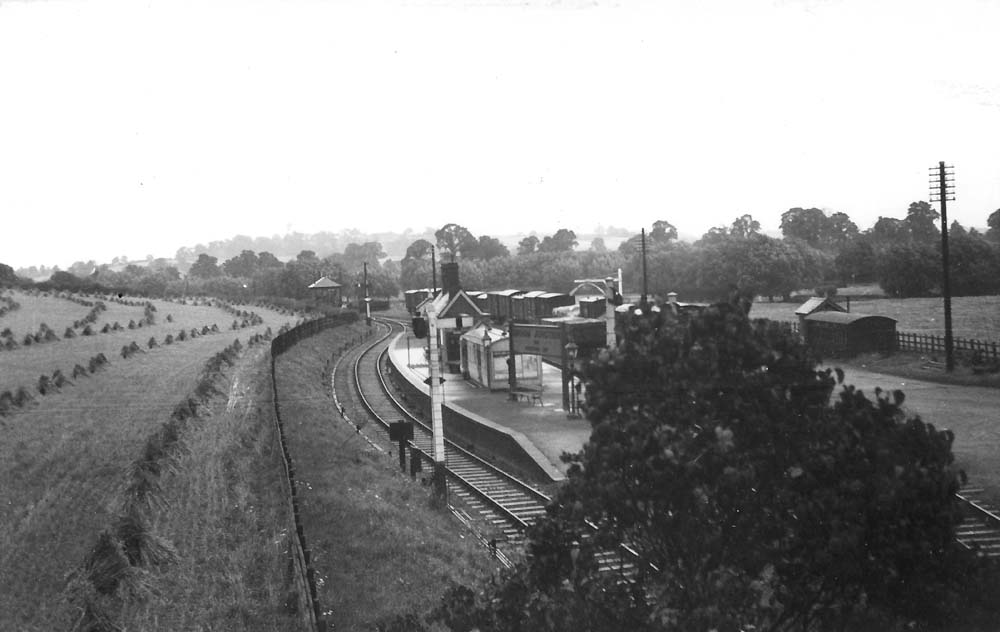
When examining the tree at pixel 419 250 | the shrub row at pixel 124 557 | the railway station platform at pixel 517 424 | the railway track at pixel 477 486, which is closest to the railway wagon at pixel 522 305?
the railway station platform at pixel 517 424

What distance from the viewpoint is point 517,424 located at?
2112 centimetres

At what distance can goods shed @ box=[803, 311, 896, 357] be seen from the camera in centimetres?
2328

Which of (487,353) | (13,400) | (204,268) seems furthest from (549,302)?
(204,268)

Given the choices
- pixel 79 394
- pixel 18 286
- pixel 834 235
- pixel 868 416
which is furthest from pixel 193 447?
pixel 18 286

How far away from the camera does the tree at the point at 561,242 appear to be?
6312cm

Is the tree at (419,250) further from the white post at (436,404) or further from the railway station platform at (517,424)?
the white post at (436,404)

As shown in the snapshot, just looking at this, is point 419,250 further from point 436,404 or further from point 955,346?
point 436,404

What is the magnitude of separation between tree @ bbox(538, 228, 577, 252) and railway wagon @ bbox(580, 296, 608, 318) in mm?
26151

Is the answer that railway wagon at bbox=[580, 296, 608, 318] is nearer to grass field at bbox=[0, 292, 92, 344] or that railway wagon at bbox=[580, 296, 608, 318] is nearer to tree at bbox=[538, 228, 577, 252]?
grass field at bbox=[0, 292, 92, 344]

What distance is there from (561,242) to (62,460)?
51469mm

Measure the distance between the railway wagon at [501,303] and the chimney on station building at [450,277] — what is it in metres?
15.6

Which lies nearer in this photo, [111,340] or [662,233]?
[111,340]

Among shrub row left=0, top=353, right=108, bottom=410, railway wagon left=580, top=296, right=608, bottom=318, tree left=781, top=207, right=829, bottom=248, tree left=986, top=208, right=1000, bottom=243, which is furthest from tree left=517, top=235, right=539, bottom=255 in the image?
shrub row left=0, top=353, right=108, bottom=410

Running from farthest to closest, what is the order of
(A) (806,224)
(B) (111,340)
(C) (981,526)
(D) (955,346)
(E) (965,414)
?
1. (A) (806,224)
2. (B) (111,340)
3. (D) (955,346)
4. (E) (965,414)
5. (C) (981,526)
